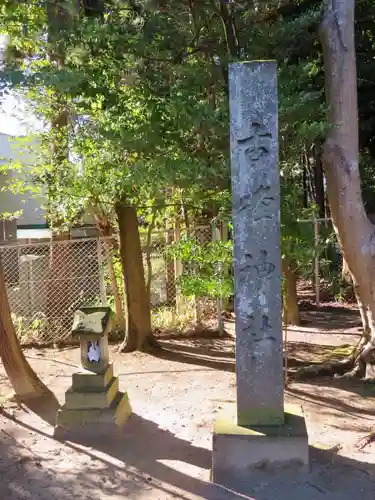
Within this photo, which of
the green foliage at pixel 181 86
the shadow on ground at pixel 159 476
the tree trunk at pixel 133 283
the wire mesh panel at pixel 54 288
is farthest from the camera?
the wire mesh panel at pixel 54 288

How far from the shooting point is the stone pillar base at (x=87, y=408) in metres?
5.05

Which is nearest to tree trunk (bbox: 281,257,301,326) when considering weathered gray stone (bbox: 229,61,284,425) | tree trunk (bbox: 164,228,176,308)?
tree trunk (bbox: 164,228,176,308)

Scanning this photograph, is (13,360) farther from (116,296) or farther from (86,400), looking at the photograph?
(116,296)

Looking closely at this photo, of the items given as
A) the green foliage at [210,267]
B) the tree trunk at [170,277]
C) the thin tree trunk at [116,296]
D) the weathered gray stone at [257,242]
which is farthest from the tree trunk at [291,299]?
the weathered gray stone at [257,242]

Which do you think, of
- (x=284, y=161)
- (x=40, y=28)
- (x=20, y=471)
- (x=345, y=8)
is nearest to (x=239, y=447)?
(x=20, y=471)

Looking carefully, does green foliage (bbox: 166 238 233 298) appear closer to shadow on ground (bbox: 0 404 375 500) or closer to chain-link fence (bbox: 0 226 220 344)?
shadow on ground (bbox: 0 404 375 500)

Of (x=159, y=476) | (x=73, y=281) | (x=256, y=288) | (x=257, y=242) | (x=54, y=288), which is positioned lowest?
(x=159, y=476)

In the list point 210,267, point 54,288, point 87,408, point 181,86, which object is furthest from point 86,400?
point 54,288

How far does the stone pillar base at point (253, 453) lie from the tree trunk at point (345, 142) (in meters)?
2.66

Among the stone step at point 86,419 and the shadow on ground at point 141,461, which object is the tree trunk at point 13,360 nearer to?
the shadow on ground at point 141,461

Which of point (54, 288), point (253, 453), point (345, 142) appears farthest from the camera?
point (54, 288)

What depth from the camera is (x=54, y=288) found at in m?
9.19

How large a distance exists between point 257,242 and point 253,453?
159 cm

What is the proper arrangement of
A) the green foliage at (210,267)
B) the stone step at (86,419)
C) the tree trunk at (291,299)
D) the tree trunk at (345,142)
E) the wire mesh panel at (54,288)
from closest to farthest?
→ the stone step at (86,419) → the tree trunk at (345,142) → the green foliage at (210,267) → the wire mesh panel at (54,288) → the tree trunk at (291,299)
